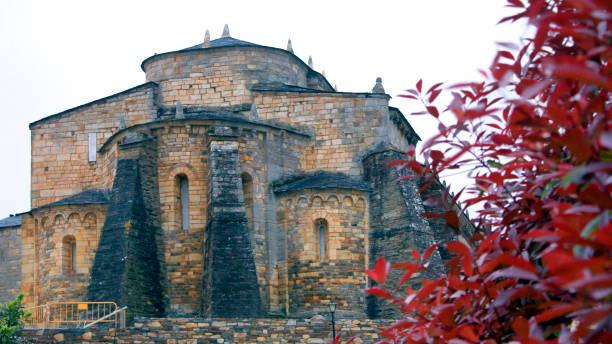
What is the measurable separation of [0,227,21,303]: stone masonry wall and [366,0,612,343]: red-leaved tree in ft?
92.4

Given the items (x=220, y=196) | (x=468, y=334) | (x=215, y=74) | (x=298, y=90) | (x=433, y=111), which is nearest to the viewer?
(x=468, y=334)

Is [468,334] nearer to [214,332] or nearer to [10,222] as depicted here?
[214,332]

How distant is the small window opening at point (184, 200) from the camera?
83.1ft

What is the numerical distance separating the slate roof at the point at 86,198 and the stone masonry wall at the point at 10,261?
4.19 metres

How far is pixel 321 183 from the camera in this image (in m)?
25.4

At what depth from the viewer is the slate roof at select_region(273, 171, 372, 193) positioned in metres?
25.1

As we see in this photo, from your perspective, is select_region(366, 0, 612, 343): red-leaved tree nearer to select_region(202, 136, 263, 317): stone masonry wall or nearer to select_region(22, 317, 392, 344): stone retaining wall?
select_region(22, 317, 392, 344): stone retaining wall

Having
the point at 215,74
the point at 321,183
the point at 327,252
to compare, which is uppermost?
the point at 215,74

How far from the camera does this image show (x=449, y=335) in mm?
3410

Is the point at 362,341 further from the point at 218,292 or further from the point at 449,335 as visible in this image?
the point at 449,335

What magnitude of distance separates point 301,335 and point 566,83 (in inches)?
676

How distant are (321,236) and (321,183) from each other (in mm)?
1670

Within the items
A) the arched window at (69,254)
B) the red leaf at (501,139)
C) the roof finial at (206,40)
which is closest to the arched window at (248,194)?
the arched window at (69,254)

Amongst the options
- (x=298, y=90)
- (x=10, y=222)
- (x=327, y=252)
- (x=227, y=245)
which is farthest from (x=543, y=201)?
(x=10, y=222)
